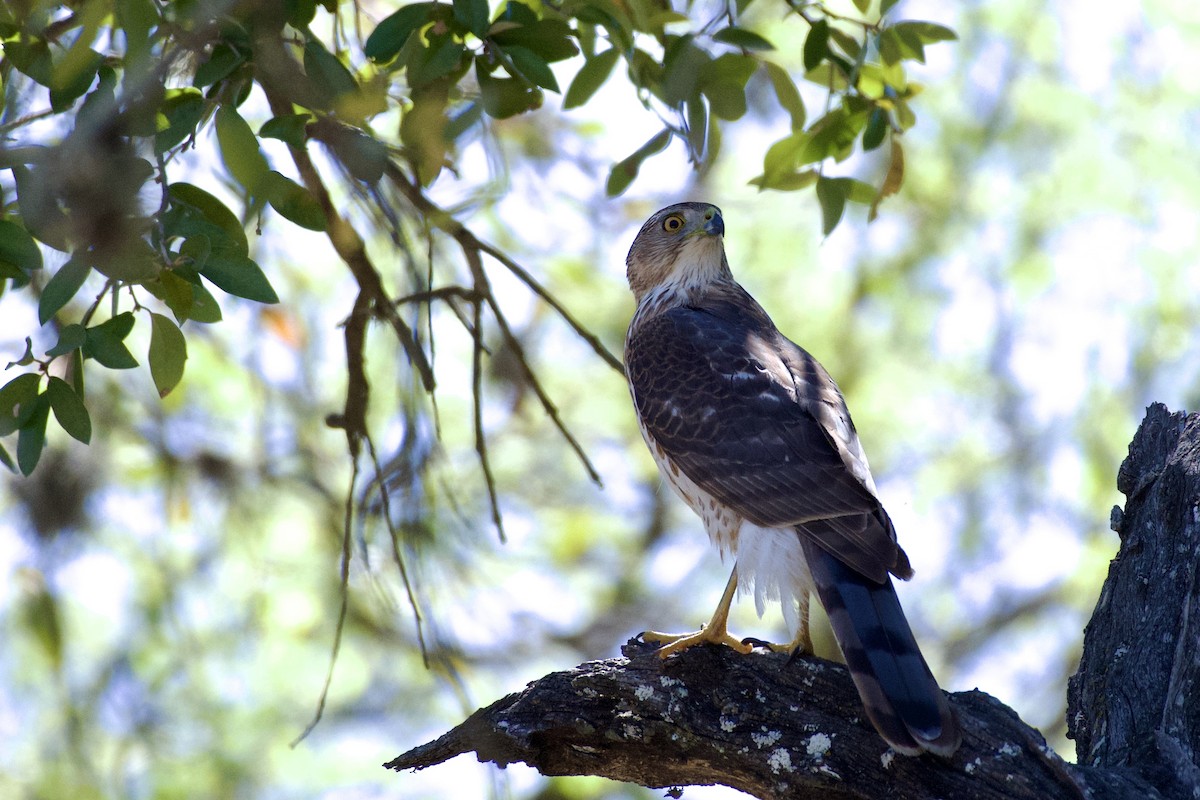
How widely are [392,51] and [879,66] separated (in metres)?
1.69

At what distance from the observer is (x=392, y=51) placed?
283 centimetres

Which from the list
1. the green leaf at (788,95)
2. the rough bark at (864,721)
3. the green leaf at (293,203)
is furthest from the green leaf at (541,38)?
the rough bark at (864,721)

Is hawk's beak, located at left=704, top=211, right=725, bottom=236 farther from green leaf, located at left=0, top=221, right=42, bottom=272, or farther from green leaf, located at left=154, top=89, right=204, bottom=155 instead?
green leaf, located at left=0, top=221, right=42, bottom=272

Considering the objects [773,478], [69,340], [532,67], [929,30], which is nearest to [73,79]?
[69,340]

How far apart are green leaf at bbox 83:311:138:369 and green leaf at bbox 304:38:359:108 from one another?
65 centimetres

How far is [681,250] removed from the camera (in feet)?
16.5

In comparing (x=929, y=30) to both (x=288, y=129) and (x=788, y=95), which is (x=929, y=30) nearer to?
(x=788, y=95)

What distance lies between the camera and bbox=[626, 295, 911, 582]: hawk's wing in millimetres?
3537

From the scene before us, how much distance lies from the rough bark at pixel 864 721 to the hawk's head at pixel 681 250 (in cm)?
205

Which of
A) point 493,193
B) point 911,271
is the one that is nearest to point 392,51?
point 493,193

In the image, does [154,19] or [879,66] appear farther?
[879,66]

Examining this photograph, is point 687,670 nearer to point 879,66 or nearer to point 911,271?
point 879,66

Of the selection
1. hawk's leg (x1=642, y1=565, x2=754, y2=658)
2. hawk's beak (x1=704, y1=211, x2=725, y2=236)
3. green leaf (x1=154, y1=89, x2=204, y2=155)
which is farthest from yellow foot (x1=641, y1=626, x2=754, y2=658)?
hawk's beak (x1=704, y1=211, x2=725, y2=236)

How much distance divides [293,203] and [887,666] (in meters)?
1.77
